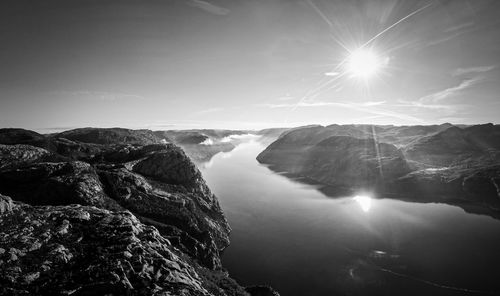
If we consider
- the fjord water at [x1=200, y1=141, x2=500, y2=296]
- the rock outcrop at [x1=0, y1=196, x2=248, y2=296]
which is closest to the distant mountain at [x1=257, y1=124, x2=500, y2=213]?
the fjord water at [x1=200, y1=141, x2=500, y2=296]

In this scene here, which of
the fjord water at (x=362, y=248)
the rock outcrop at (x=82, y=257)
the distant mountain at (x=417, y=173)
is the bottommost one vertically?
the fjord water at (x=362, y=248)

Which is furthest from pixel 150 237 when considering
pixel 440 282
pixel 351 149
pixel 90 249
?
pixel 351 149

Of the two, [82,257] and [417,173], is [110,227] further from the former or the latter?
[417,173]

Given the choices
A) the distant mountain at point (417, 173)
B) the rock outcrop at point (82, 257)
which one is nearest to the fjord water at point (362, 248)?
the distant mountain at point (417, 173)

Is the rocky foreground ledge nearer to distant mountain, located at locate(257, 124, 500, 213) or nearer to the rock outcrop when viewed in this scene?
the rock outcrop

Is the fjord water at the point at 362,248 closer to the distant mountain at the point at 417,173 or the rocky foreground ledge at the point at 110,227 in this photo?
the rocky foreground ledge at the point at 110,227

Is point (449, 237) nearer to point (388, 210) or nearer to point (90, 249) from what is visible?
point (388, 210)
